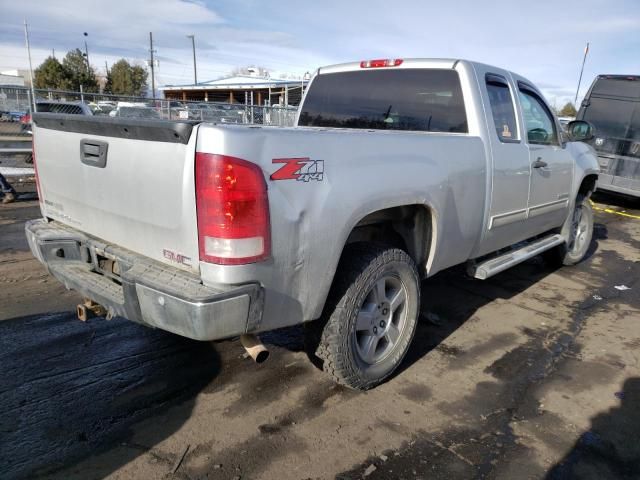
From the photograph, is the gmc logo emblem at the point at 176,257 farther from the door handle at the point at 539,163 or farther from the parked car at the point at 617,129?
the parked car at the point at 617,129

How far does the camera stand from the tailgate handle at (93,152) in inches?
106

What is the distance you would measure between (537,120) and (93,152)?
12.9 ft

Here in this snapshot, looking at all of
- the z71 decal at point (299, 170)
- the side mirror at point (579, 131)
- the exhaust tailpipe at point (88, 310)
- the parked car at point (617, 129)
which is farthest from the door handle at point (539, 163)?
the parked car at point (617, 129)

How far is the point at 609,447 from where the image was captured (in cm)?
275

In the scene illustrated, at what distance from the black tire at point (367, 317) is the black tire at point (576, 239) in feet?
11.2

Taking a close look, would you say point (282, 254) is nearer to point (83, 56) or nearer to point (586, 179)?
point (586, 179)

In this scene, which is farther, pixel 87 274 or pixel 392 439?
pixel 87 274

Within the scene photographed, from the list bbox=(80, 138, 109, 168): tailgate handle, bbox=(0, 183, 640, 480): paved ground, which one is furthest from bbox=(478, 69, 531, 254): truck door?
bbox=(80, 138, 109, 168): tailgate handle

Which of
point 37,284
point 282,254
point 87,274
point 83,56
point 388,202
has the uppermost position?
point 83,56

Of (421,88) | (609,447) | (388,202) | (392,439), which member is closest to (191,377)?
(392,439)

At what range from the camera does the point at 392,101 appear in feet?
13.6

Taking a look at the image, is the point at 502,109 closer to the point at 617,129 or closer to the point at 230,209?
the point at 230,209

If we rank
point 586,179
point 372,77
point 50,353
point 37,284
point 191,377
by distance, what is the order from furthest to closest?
point 586,179
point 37,284
point 372,77
point 50,353
point 191,377

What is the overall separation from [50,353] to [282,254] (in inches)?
87.0
